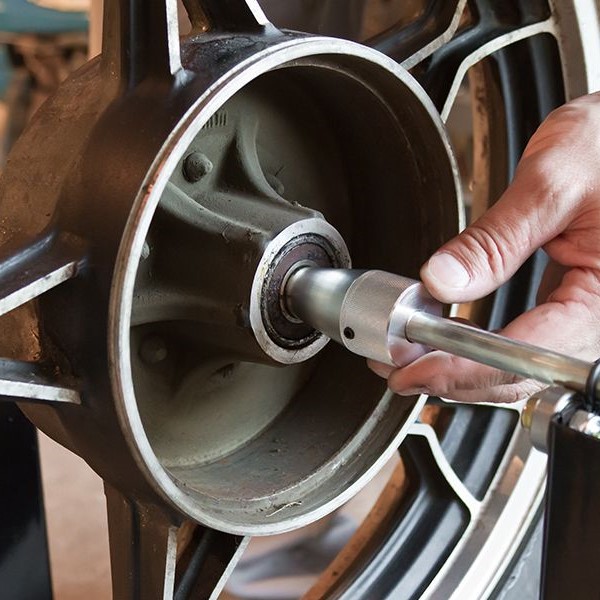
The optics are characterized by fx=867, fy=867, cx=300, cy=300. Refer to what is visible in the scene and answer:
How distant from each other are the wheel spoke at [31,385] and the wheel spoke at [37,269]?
1.6 inches

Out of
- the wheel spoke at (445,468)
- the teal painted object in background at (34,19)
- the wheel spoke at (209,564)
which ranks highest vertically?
the teal painted object in background at (34,19)

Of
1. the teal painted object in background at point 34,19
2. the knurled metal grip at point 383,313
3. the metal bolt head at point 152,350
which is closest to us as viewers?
the knurled metal grip at point 383,313

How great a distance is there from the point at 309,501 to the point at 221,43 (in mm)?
320

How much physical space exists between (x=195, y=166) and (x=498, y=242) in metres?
0.21

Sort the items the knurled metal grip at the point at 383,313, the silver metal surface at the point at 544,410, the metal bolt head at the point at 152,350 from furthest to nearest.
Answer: the metal bolt head at the point at 152,350
the knurled metal grip at the point at 383,313
the silver metal surface at the point at 544,410

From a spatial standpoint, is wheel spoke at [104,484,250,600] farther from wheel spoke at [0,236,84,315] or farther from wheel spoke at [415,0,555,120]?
wheel spoke at [415,0,555,120]

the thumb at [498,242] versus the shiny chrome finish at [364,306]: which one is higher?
the thumb at [498,242]

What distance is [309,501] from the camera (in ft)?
2.04

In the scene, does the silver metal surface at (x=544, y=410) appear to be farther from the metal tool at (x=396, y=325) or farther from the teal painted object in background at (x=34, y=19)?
the teal painted object in background at (x=34, y=19)

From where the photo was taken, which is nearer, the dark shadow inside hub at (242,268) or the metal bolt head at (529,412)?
the metal bolt head at (529,412)

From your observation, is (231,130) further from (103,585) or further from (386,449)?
(103,585)

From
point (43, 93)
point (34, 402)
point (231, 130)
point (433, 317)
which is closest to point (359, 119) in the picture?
point (231, 130)

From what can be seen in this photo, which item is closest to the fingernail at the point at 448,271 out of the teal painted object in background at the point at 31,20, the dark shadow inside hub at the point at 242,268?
the dark shadow inside hub at the point at 242,268

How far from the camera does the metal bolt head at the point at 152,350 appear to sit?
631mm
